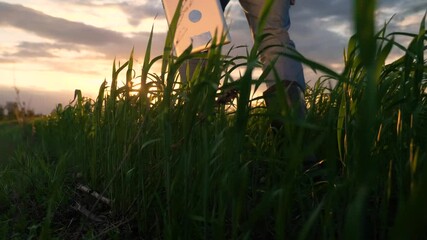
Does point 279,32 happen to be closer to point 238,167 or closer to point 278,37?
point 278,37

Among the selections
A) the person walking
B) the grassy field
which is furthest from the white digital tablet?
the grassy field

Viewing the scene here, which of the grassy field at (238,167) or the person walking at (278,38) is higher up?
the person walking at (278,38)

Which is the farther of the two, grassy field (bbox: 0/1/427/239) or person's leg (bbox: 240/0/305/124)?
person's leg (bbox: 240/0/305/124)

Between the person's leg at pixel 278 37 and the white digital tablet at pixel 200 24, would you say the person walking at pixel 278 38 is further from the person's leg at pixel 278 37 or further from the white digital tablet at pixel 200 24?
the white digital tablet at pixel 200 24

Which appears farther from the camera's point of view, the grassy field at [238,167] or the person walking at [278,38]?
the person walking at [278,38]

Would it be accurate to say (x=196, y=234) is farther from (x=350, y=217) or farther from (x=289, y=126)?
(x=350, y=217)

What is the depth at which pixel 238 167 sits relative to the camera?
3.83 ft

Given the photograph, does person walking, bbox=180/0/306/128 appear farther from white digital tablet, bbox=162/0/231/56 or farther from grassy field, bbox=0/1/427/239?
grassy field, bbox=0/1/427/239

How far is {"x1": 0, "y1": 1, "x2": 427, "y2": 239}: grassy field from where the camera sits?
93 cm

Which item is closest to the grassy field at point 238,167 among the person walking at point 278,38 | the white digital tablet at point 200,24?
the person walking at point 278,38

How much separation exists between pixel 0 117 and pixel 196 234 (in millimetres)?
5532

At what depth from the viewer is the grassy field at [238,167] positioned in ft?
3.06

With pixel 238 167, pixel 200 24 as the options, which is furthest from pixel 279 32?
pixel 238 167

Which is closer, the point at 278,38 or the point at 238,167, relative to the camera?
the point at 238,167
